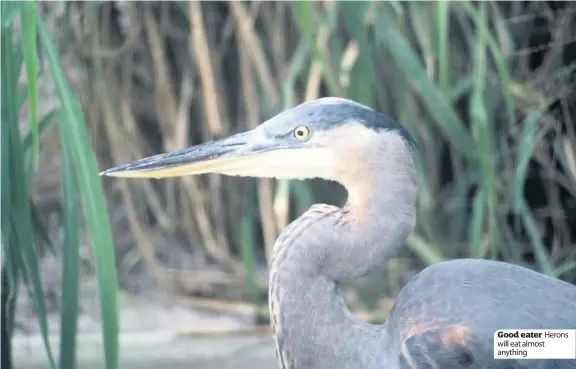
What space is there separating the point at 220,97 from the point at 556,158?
548 mm

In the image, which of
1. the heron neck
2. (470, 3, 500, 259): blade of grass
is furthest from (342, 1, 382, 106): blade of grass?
the heron neck

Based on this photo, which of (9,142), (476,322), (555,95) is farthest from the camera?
(555,95)

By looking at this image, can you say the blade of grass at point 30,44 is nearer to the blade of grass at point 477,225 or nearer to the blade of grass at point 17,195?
the blade of grass at point 17,195

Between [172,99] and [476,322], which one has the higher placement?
[172,99]

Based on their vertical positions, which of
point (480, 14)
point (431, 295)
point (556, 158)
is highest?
point (480, 14)

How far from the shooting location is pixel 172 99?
4.21 ft

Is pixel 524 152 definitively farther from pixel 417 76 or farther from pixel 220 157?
pixel 220 157

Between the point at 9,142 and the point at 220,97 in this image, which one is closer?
the point at 9,142

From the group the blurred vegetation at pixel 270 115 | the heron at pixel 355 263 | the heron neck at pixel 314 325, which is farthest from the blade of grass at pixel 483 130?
the heron neck at pixel 314 325

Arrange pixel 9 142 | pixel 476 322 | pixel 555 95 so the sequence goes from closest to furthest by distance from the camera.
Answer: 1. pixel 476 322
2. pixel 9 142
3. pixel 555 95

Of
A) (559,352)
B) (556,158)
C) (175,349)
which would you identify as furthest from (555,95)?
(175,349)

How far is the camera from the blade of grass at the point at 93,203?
1104 millimetres

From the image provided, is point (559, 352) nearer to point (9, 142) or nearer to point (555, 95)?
point (555, 95)
